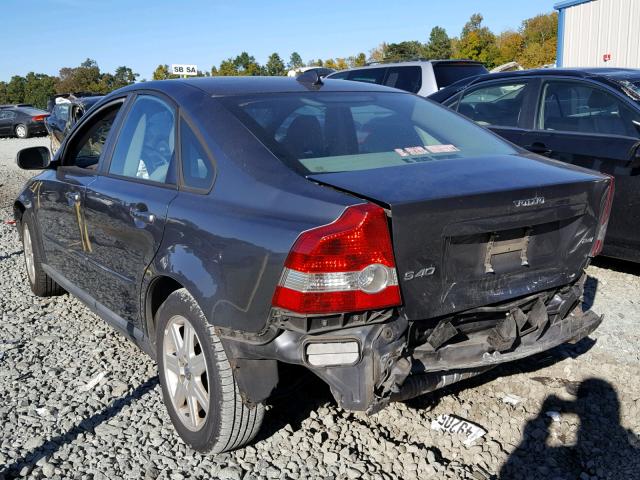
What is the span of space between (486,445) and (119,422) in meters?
1.86

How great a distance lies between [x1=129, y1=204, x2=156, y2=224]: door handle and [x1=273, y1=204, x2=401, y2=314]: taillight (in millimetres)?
1065

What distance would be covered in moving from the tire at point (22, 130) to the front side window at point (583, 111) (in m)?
28.6

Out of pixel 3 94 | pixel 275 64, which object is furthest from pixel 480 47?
pixel 3 94

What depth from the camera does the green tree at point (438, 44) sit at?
65875 millimetres

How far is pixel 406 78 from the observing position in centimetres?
1098

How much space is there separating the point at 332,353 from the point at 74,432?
5.47ft

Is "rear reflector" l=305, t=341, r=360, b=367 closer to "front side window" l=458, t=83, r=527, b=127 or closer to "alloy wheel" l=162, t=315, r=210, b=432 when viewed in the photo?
"alloy wheel" l=162, t=315, r=210, b=432

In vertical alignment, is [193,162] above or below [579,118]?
above

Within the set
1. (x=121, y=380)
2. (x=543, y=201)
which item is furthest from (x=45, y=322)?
(x=543, y=201)

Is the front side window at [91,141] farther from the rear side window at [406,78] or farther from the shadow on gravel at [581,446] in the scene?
the rear side window at [406,78]

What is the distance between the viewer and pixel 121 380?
12.8 feet

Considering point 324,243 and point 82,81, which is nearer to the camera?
point 324,243

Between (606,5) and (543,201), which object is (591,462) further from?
(606,5)

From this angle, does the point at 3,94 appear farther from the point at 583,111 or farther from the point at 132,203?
the point at 132,203
